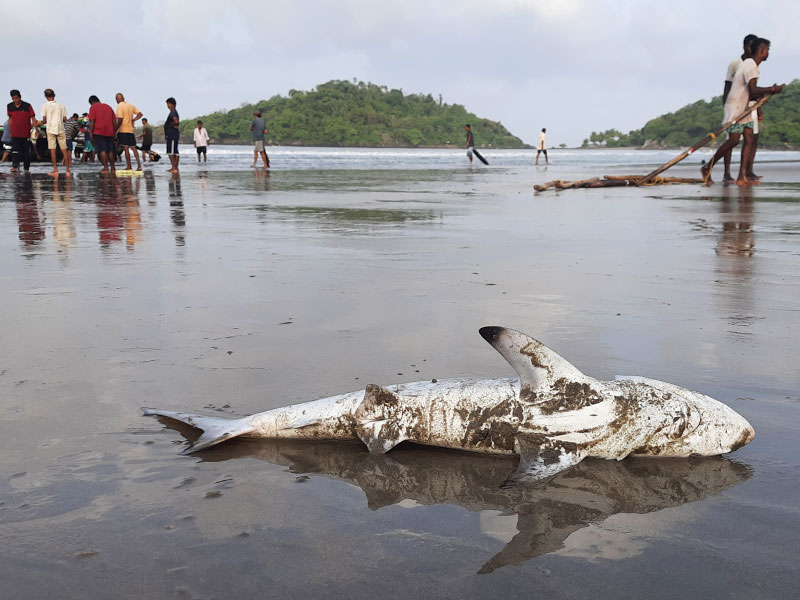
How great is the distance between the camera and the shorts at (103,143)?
22669mm

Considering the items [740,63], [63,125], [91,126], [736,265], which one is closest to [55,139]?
[63,125]

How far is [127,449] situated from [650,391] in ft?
7.36

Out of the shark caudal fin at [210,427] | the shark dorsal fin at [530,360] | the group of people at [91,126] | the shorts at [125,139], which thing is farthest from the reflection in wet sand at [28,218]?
the shark dorsal fin at [530,360]

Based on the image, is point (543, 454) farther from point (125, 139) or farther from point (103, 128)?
point (125, 139)

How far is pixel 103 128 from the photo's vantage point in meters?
22.6

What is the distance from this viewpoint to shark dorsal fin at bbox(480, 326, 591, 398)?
3.33 metres

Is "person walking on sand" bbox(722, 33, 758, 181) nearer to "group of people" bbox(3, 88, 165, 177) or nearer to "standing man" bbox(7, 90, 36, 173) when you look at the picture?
"group of people" bbox(3, 88, 165, 177)

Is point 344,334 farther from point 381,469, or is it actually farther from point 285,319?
point 381,469

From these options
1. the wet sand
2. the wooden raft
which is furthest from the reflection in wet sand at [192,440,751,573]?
the wooden raft

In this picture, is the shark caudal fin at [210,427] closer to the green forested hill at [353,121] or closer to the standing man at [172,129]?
the standing man at [172,129]

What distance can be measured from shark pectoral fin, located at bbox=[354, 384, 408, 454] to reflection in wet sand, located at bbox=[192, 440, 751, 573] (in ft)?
0.19

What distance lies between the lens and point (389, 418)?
3.48 meters

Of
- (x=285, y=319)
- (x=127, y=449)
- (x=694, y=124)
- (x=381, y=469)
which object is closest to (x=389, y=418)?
(x=381, y=469)

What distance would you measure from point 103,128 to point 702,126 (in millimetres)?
107345
